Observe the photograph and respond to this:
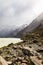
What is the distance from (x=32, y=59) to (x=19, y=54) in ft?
29.2

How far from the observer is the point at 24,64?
3550 centimetres

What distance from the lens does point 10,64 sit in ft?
114

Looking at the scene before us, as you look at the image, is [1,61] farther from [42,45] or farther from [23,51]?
[42,45]

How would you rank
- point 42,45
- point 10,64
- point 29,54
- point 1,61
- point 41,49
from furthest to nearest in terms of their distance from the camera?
point 42,45 < point 41,49 < point 29,54 < point 10,64 < point 1,61

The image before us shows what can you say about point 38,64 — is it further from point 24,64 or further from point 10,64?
point 10,64

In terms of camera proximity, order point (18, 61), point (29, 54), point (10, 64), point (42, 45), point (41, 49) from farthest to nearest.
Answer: point (42, 45) → point (41, 49) → point (29, 54) → point (18, 61) → point (10, 64)

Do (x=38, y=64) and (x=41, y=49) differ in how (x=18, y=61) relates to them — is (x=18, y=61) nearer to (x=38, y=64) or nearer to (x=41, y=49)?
(x=38, y=64)

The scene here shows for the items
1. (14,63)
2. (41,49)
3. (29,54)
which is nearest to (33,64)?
(14,63)

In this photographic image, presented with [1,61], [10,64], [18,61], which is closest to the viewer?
[1,61]

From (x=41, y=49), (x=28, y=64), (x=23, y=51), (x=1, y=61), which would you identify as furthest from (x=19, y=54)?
(x=1, y=61)

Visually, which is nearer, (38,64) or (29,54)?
(38,64)

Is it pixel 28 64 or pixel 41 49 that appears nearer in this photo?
pixel 28 64

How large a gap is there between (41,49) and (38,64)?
1493 centimetres

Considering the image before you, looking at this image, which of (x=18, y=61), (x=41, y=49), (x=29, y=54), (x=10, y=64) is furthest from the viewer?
(x=41, y=49)
